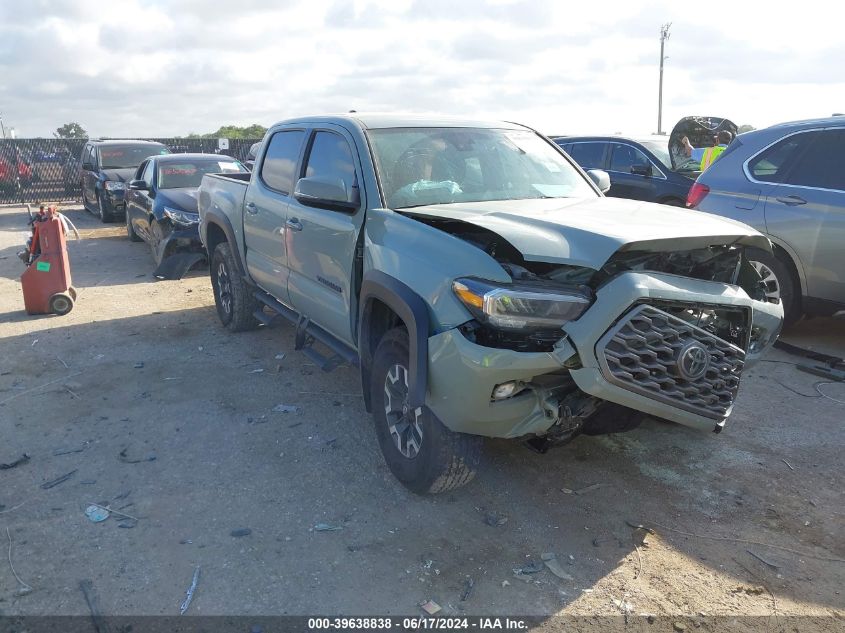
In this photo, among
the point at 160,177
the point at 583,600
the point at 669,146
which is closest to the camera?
the point at 583,600

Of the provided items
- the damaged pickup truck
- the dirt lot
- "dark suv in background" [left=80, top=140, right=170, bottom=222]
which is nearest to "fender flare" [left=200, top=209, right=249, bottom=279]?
the dirt lot

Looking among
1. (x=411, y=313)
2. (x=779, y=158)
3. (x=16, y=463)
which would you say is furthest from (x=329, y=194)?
(x=779, y=158)

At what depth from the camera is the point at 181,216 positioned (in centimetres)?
974

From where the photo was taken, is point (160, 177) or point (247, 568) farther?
point (160, 177)

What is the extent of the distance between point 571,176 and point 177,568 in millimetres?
3402

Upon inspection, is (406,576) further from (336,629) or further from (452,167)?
(452,167)

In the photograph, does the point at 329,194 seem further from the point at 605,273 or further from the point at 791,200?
the point at 791,200

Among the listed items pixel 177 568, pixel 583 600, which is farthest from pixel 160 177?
pixel 583 600

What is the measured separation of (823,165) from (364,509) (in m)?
4.94

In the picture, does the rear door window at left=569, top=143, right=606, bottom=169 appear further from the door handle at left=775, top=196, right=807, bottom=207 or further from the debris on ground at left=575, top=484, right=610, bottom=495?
the debris on ground at left=575, top=484, right=610, bottom=495

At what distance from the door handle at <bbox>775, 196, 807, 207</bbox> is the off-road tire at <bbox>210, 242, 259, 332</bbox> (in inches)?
190

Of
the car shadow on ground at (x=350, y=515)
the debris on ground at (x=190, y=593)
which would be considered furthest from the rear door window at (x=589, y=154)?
the debris on ground at (x=190, y=593)

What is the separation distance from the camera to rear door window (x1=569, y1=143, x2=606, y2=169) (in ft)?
36.3

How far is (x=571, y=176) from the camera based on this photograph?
4.74 metres
